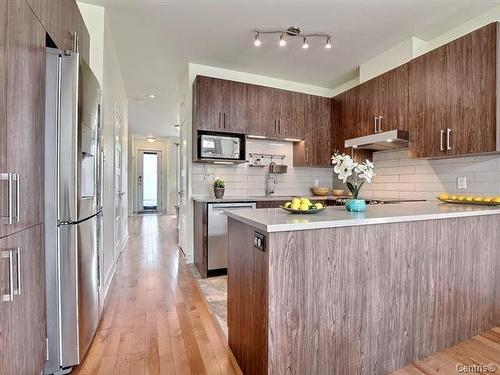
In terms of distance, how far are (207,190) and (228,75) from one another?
5.59 feet

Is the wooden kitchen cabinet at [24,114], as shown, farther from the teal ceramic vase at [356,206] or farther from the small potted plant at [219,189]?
the small potted plant at [219,189]

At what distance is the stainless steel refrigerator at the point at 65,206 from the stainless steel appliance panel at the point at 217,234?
1599 millimetres

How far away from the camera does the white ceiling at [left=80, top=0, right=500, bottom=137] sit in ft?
8.19

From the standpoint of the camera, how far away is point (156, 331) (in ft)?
6.61

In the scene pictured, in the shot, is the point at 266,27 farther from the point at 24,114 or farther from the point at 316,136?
the point at 24,114

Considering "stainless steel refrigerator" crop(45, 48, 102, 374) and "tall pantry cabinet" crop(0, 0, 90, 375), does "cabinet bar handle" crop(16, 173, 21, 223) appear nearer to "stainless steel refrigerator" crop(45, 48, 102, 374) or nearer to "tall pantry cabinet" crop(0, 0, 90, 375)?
"tall pantry cabinet" crop(0, 0, 90, 375)

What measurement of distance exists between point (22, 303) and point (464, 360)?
248cm

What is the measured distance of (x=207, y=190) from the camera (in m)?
3.81

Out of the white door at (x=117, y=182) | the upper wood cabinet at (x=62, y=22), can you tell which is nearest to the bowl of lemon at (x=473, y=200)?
the upper wood cabinet at (x=62, y=22)

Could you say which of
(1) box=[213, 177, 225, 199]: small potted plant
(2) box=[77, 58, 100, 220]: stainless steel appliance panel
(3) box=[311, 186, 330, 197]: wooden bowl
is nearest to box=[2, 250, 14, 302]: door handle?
(2) box=[77, 58, 100, 220]: stainless steel appliance panel

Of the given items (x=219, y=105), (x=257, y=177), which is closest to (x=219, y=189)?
(x=257, y=177)

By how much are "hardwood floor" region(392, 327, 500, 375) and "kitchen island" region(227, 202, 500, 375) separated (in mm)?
50

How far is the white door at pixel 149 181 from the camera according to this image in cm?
960

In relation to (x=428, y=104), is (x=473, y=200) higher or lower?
lower
